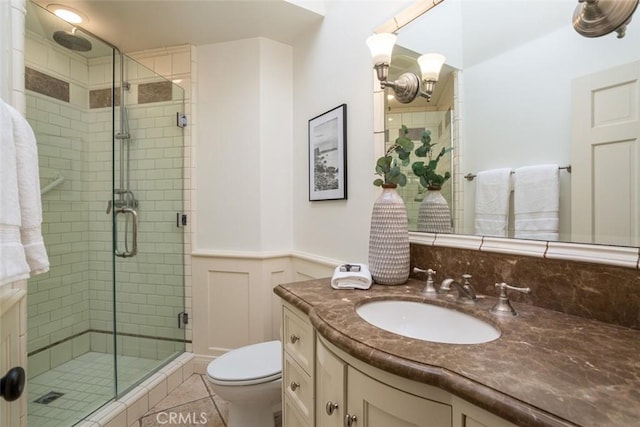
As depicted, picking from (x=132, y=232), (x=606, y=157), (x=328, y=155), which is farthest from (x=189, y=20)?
(x=606, y=157)

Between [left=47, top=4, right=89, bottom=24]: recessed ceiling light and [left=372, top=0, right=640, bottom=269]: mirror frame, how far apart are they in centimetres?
177

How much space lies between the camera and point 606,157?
0.82 meters

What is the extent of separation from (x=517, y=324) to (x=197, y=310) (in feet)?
6.67

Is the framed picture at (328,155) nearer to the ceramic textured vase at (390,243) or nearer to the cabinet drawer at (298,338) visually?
the ceramic textured vase at (390,243)

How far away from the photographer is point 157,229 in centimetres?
223

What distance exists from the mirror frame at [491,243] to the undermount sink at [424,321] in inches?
10.9

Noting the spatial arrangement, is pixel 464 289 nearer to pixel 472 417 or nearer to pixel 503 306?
pixel 503 306

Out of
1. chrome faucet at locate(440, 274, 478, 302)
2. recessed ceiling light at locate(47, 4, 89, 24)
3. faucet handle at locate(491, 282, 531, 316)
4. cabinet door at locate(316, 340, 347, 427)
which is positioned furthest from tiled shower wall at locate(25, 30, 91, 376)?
faucet handle at locate(491, 282, 531, 316)

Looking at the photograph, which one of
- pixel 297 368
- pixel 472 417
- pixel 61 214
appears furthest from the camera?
pixel 61 214

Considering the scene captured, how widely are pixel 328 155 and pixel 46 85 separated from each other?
1851 mm

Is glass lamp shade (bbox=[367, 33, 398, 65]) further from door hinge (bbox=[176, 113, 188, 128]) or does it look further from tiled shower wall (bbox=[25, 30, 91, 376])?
tiled shower wall (bbox=[25, 30, 91, 376])

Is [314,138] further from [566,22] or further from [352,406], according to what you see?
[352,406]

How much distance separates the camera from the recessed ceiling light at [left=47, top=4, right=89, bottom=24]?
1.75 metres

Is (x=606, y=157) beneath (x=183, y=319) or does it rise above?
above
